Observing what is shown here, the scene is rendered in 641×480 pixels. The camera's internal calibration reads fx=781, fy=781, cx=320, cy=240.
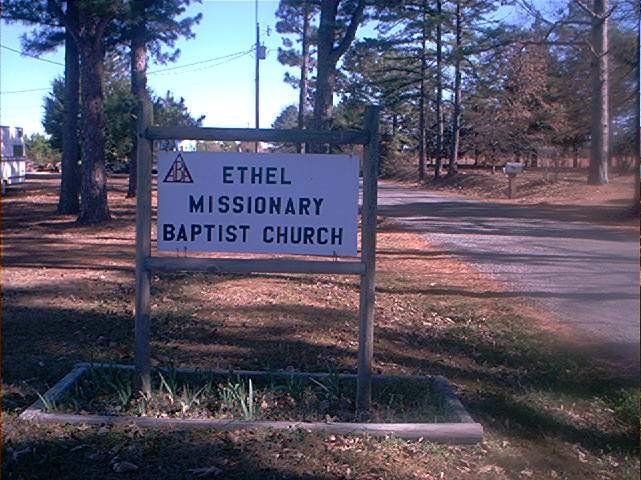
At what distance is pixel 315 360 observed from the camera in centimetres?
665

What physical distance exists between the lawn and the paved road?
1.33ft

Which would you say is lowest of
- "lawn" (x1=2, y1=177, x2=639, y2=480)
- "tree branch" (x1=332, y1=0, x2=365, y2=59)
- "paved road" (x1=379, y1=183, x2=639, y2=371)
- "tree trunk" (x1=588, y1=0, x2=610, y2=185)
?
"lawn" (x1=2, y1=177, x2=639, y2=480)

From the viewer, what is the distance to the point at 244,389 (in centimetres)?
556

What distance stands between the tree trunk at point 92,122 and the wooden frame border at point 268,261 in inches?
541

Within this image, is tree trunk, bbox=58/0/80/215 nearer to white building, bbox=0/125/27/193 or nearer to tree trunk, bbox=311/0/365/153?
tree trunk, bbox=311/0/365/153

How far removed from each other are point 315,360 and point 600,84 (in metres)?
9.21

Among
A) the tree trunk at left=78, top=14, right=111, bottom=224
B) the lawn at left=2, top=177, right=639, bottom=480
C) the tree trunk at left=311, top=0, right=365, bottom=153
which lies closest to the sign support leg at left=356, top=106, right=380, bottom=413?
the lawn at left=2, top=177, right=639, bottom=480

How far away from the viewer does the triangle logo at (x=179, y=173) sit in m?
5.48

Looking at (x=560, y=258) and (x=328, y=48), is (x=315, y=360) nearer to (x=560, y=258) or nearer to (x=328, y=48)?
(x=560, y=258)

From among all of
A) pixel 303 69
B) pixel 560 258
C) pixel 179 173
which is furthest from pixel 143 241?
pixel 303 69

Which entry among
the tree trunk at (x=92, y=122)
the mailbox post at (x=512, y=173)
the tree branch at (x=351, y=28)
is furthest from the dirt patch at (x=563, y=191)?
the tree trunk at (x=92, y=122)

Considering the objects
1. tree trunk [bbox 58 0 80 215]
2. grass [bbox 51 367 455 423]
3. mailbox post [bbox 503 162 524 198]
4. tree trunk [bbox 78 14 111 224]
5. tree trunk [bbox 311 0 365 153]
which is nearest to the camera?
grass [bbox 51 367 455 423]

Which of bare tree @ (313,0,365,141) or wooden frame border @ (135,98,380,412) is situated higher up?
bare tree @ (313,0,365,141)

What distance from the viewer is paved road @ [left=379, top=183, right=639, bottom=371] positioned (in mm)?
7770
